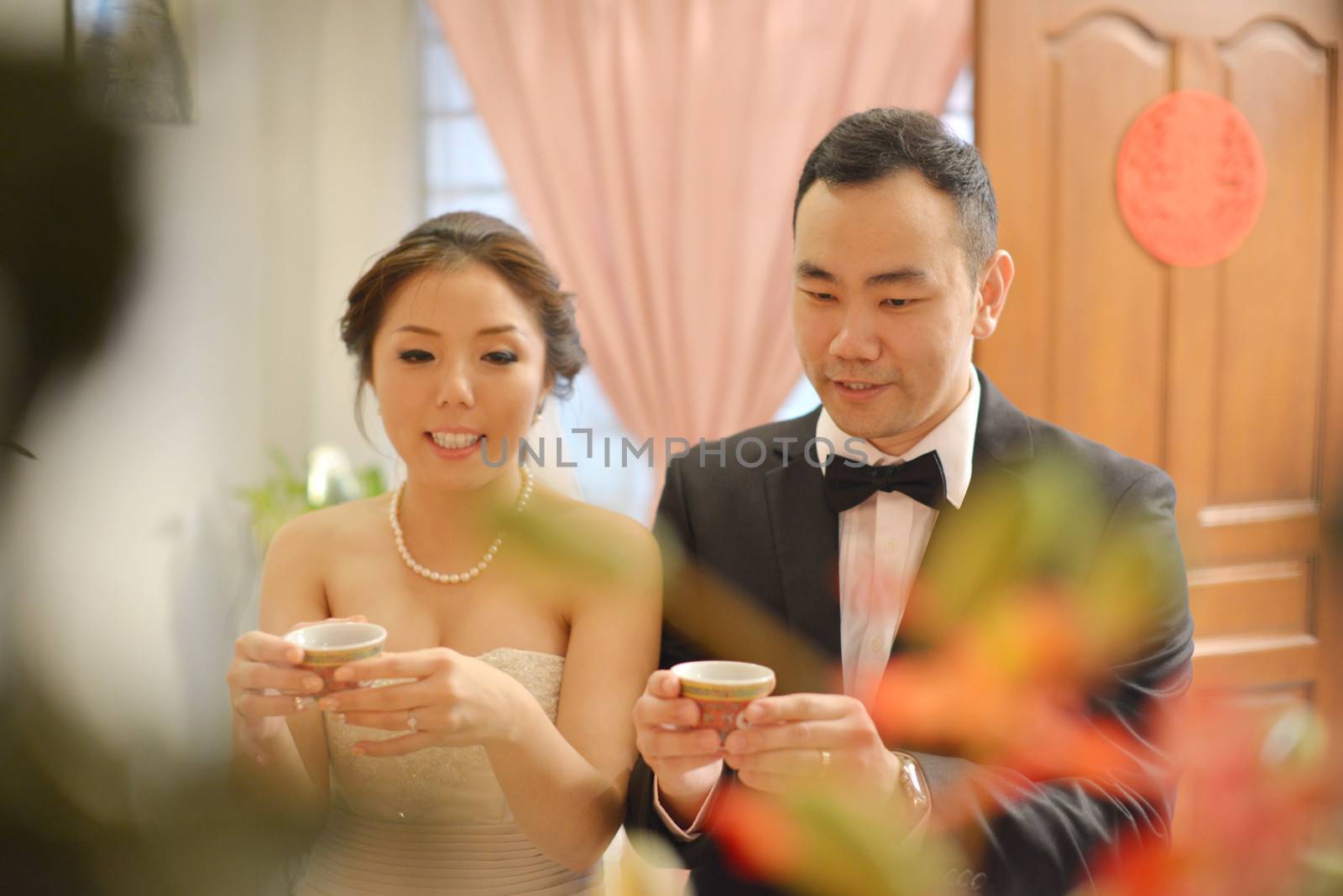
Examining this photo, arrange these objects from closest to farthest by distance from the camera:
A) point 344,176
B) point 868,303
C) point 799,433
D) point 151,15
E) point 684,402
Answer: point 151,15, point 868,303, point 799,433, point 344,176, point 684,402

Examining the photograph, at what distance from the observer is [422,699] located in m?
1.18

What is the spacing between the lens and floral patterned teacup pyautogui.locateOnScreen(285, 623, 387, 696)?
1193 millimetres

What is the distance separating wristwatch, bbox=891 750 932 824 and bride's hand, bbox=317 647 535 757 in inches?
19.4

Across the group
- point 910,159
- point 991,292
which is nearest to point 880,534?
point 991,292

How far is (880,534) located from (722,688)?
62cm

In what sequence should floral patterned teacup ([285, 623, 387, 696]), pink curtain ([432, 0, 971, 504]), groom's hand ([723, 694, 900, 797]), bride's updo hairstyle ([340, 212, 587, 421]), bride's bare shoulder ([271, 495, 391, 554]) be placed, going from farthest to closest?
1. pink curtain ([432, 0, 971, 504])
2. bride's bare shoulder ([271, 495, 391, 554])
3. bride's updo hairstyle ([340, 212, 587, 421])
4. floral patterned teacup ([285, 623, 387, 696])
5. groom's hand ([723, 694, 900, 797])

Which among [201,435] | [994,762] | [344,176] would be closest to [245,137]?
[201,435]

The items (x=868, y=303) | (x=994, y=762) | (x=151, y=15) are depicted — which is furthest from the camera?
(x=868, y=303)

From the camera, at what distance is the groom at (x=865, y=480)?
0.98 metres

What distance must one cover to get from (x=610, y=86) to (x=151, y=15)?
10.3 ft

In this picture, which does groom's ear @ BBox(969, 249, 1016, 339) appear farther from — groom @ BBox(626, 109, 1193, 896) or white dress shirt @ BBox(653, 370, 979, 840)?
white dress shirt @ BBox(653, 370, 979, 840)

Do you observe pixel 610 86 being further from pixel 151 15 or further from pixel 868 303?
pixel 151 15

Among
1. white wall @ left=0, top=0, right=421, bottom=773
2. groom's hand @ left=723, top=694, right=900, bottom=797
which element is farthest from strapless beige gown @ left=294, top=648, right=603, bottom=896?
white wall @ left=0, top=0, right=421, bottom=773

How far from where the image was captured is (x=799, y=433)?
176 cm
